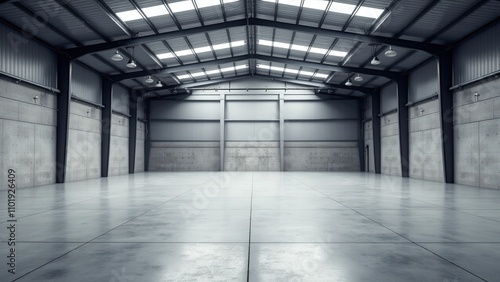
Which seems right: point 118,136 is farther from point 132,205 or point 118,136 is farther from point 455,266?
point 455,266

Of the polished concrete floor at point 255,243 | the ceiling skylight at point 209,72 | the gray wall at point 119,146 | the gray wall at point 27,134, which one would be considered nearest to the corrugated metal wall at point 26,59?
the gray wall at point 27,134

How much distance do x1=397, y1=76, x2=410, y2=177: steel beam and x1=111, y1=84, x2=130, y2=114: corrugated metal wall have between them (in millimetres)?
24843

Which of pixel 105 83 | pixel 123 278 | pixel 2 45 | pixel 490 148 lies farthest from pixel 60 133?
pixel 490 148

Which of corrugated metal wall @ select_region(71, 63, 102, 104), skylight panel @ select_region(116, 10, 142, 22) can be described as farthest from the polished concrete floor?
corrugated metal wall @ select_region(71, 63, 102, 104)

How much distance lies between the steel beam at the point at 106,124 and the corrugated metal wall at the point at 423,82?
24.6m

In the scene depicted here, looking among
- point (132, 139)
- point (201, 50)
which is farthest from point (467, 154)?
point (132, 139)

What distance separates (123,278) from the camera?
4082 mm

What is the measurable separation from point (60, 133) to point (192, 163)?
699 inches

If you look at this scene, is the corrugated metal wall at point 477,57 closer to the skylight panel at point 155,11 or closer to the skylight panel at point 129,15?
the skylight panel at point 155,11

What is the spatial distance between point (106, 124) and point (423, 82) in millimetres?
25108

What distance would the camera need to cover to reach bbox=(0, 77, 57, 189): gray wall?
51.9 feet

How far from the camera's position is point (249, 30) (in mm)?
23125

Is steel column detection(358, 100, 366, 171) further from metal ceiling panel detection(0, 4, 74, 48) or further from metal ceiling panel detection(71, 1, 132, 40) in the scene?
metal ceiling panel detection(0, 4, 74, 48)

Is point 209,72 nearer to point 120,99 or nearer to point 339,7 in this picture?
point 120,99
